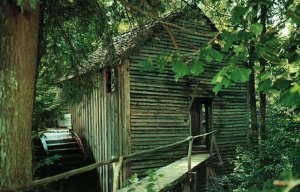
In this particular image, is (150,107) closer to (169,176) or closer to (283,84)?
(169,176)

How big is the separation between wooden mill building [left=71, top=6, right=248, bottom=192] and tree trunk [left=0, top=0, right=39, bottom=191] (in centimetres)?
674

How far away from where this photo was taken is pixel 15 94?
4.20 meters

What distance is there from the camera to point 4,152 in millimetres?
4094

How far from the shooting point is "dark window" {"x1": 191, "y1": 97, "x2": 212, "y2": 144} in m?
15.0

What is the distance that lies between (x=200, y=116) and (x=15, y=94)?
12.4 meters

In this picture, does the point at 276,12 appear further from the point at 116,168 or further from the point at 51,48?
the point at 116,168

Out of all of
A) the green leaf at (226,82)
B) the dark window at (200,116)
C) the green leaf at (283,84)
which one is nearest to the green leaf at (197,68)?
the green leaf at (226,82)

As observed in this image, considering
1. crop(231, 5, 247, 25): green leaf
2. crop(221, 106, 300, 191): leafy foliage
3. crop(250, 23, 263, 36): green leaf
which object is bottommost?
crop(221, 106, 300, 191): leafy foliage

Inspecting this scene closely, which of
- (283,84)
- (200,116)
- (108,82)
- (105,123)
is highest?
(108,82)

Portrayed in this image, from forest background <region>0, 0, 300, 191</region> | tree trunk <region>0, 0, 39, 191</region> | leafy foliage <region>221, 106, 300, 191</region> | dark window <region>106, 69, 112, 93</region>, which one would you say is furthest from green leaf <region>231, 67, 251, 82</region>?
dark window <region>106, 69, 112, 93</region>

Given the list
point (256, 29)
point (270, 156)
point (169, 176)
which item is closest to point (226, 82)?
point (256, 29)

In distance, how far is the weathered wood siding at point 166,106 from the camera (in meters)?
12.4

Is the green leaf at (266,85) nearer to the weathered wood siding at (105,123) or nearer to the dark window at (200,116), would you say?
the weathered wood siding at (105,123)

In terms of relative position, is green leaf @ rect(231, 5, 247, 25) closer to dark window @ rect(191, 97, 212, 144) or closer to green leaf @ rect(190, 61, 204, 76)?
green leaf @ rect(190, 61, 204, 76)
